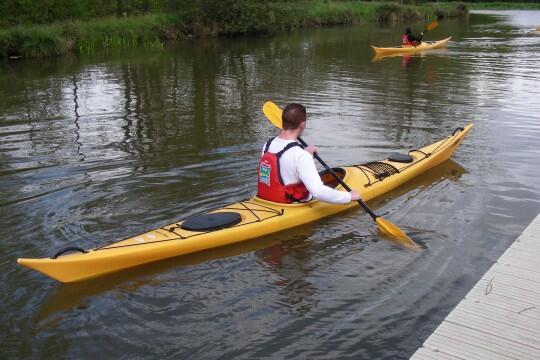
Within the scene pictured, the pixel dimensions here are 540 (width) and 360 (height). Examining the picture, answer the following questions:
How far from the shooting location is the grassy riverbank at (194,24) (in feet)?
62.0

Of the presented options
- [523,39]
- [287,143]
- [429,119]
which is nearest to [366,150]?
[429,119]

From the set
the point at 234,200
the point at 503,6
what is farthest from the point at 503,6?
the point at 234,200

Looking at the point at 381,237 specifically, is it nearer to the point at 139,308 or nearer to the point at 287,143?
the point at 287,143

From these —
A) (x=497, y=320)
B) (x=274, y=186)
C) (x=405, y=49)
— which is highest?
(x=405, y=49)

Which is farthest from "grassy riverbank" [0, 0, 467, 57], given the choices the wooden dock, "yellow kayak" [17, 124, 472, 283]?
the wooden dock

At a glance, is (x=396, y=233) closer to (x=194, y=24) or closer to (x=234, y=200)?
(x=234, y=200)

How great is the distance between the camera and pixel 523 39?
23.1 metres

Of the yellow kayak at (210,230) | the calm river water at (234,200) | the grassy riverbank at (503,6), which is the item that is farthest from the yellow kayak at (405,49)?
the grassy riverbank at (503,6)

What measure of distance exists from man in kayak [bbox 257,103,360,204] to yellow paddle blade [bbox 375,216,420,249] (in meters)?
0.34

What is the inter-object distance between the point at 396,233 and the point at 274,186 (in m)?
1.16

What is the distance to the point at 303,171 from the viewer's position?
187 inches

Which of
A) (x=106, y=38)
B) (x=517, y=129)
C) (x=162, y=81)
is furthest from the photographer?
(x=106, y=38)

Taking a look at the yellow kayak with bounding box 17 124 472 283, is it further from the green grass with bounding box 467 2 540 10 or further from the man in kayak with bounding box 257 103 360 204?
the green grass with bounding box 467 2 540 10

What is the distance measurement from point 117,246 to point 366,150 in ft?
13.9
